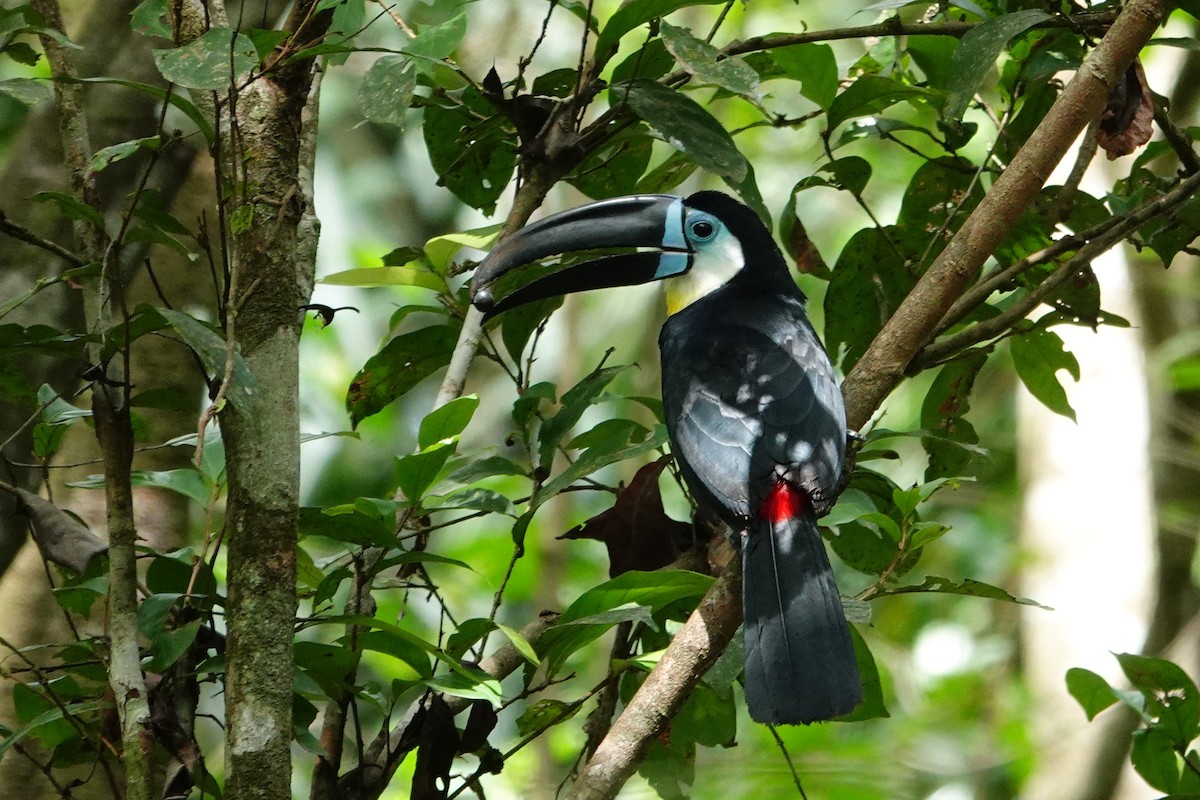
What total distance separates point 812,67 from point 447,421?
95 cm

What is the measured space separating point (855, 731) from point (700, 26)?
3.72 m

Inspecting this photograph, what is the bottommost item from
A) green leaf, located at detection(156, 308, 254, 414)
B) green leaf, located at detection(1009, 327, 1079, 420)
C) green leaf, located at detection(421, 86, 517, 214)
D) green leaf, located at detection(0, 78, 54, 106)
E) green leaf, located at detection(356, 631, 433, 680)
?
green leaf, located at detection(356, 631, 433, 680)

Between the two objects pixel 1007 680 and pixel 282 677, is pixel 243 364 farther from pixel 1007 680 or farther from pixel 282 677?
pixel 1007 680

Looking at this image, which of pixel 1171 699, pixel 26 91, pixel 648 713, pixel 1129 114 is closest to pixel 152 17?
pixel 26 91

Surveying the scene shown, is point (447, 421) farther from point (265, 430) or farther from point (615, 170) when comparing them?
point (615, 170)

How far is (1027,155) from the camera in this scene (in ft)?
6.77

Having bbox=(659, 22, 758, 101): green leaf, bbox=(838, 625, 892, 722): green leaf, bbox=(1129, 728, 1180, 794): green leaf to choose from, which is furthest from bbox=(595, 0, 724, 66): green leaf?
bbox=(1129, 728, 1180, 794): green leaf

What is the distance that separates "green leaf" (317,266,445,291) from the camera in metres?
2.39

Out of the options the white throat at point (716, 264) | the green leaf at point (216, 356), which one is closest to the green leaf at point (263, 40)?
the green leaf at point (216, 356)

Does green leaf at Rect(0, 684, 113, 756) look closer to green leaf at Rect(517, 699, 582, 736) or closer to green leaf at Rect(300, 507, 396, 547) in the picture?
green leaf at Rect(300, 507, 396, 547)

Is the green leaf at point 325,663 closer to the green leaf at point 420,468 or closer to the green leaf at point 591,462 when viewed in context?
the green leaf at point 420,468

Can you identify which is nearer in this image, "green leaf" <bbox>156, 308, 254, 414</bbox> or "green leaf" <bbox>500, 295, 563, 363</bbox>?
"green leaf" <bbox>156, 308, 254, 414</bbox>

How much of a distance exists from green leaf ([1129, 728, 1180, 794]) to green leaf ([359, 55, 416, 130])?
5.18ft

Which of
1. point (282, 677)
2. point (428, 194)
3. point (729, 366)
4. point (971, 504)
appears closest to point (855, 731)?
point (971, 504)
